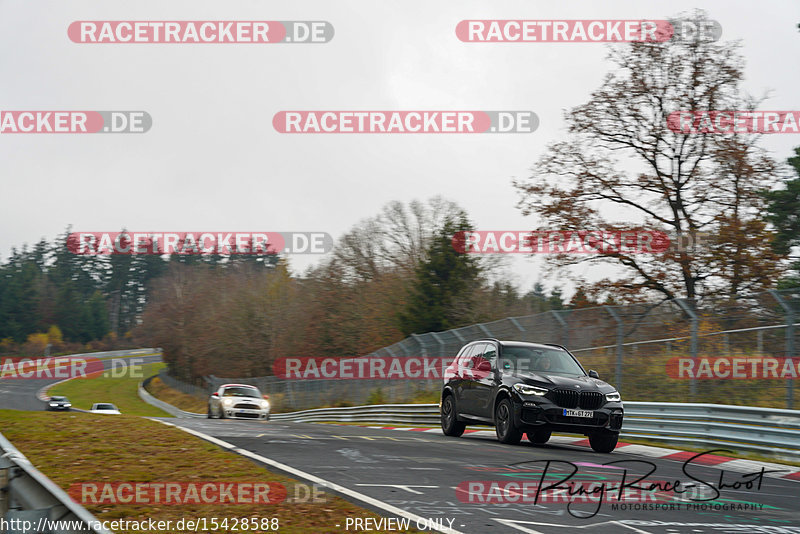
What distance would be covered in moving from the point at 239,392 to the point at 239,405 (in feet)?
2.49

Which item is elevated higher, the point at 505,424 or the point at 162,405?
the point at 505,424

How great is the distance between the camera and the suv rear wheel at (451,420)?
1609 cm

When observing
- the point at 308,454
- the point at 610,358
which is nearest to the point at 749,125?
the point at 610,358

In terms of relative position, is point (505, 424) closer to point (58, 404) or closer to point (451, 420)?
point (451, 420)

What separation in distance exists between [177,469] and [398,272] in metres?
55.4

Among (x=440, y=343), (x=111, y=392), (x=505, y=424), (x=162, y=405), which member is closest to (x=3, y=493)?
(x=505, y=424)

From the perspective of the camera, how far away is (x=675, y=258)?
25.8 metres

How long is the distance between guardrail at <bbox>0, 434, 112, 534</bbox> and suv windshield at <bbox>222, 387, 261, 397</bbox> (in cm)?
2116

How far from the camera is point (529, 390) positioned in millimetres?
13281

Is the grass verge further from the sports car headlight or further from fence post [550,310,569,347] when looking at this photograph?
fence post [550,310,569,347]

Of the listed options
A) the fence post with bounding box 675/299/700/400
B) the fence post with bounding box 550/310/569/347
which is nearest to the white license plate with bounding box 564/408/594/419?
the fence post with bounding box 675/299/700/400

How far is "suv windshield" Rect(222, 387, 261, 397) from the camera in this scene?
86.6 feet

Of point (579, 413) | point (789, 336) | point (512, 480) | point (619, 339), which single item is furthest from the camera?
point (619, 339)

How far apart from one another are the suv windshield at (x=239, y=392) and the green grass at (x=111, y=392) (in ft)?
126
